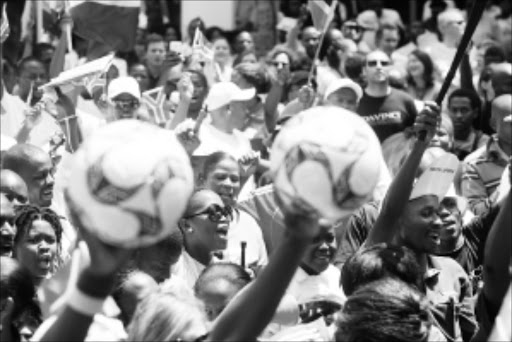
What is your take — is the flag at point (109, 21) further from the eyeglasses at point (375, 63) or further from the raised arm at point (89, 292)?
the raised arm at point (89, 292)

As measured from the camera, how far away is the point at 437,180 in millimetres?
7223

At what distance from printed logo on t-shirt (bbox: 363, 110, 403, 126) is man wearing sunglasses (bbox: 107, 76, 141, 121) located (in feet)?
5.95

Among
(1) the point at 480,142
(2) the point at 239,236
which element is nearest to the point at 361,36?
(1) the point at 480,142

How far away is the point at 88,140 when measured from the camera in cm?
422

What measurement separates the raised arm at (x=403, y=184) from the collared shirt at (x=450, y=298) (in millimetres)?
306

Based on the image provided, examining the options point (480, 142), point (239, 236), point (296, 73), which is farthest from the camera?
point (296, 73)

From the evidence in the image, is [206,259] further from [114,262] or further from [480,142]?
[480,142]

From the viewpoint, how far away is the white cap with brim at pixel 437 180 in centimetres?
722

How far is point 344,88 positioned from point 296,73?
276 cm

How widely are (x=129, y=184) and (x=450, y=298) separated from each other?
2.36 metres

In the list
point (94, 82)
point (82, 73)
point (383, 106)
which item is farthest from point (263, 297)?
point (383, 106)

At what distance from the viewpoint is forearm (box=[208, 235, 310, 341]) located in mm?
4082

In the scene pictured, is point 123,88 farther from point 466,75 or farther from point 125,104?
point 466,75

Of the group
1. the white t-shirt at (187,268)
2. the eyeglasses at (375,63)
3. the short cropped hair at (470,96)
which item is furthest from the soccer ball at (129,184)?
the short cropped hair at (470,96)
